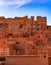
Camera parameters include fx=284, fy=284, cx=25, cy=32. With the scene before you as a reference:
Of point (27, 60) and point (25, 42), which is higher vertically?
point (25, 42)

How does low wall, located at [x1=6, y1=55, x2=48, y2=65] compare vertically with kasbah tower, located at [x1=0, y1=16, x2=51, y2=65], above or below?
below

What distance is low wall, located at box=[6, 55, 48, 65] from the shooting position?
1752 cm

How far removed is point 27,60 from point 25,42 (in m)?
7.80

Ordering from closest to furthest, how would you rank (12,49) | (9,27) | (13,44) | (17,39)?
(12,49) < (13,44) < (17,39) < (9,27)

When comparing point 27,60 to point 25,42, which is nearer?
point 27,60

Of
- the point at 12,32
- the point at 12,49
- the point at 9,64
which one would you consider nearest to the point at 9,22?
the point at 12,32

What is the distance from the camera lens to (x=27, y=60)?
57.6 feet

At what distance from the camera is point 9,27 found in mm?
33656

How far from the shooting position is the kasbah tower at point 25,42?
17609mm

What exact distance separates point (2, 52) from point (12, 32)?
865 cm

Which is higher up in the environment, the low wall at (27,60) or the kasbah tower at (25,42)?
the kasbah tower at (25,42)

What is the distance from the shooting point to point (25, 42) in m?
25.3

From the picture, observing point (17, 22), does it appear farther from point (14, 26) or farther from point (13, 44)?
point (13, 44)

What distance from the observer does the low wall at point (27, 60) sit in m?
17.5
